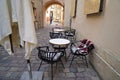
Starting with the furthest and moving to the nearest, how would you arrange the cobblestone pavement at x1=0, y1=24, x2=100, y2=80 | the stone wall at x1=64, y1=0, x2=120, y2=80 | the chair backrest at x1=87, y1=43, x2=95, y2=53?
the chair backrest at x1=87, y1=43, x2=95, y2=53 → the cobblestone pavement at x1=0, y1=24, x2=100, y2=80 → the stone wall at x1=64, y1=0, x2=120, y2=80

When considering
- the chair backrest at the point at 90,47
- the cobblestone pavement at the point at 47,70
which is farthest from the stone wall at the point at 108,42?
the cobblestone pavement at the point at 47,70

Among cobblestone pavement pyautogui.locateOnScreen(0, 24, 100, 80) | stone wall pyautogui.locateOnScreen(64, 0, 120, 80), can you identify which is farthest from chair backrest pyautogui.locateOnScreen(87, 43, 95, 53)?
cobblestone pavement pyautogui.locateOnScreen(0, 24, 100, 80)

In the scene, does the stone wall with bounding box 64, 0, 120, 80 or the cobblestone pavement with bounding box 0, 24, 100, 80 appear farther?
the cobblestone pavement with bounding box 0, 24, 100, 80

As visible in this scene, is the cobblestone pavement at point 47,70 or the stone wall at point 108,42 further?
the cobblestone pavement at point 47,70

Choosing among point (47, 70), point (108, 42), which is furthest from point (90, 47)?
point (47, 70)

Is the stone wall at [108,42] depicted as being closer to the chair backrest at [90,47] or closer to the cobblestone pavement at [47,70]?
the chair backrest at [90,47]

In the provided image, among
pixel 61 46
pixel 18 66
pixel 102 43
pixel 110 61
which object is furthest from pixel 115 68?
pixel 18 66

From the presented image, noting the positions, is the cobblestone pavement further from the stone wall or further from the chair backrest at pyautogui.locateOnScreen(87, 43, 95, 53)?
the chair backrest at pyautogui.locateOnScreen(87, 43, 95, 53)

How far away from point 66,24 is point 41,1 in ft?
14.9

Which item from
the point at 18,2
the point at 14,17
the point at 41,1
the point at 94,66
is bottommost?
the point at 94,66

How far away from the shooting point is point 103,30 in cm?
233

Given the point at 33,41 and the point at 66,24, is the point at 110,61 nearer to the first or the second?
the point at 33,41

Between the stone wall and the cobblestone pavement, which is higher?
the stone wall

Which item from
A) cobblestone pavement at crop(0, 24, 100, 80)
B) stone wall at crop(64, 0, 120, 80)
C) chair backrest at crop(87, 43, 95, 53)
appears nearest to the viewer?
stone wall at crop(64, 0, 120, 80)
